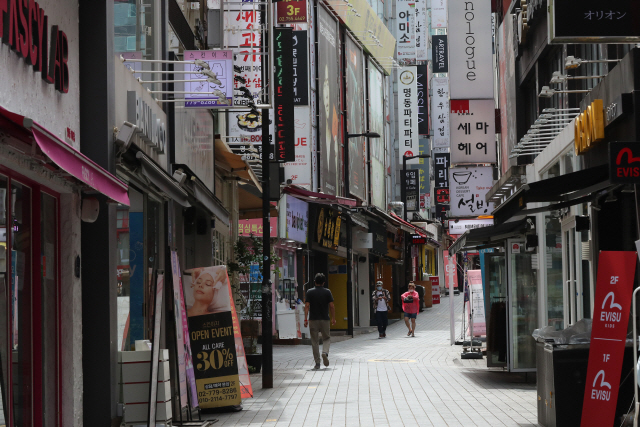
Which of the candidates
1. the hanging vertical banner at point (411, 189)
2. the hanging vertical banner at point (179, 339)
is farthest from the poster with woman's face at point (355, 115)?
the hanging vertical banner at point (179, 339)

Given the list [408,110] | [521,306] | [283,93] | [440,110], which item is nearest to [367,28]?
[408,110]

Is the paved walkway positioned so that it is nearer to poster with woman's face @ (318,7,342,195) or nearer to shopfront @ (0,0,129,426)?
shopfront @ (0,0,129,426)

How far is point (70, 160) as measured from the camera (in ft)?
20.7

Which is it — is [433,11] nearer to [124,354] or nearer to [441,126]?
[441,126]

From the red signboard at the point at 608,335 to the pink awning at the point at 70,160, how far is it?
14.0 feet

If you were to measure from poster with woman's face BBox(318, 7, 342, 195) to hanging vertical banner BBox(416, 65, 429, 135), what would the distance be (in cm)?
2174

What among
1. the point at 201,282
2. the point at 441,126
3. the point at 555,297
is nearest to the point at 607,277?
the point at 201,282

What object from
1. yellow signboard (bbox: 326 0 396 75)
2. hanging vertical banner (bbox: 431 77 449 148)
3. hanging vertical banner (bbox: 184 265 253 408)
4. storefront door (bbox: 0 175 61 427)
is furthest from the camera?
hanging vertical banner (bbox: 431 77 449 148)

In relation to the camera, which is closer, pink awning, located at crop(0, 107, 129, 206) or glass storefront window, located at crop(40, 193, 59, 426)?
pink awning, located at crop(0, 107, 129, 206)

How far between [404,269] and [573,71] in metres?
35.3

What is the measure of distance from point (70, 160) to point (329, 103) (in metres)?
29.9

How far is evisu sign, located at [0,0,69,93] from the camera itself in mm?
7098

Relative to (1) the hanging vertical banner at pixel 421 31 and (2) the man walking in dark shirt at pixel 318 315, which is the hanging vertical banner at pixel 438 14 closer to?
(1) the hanging vertical banner at pixel 421 31

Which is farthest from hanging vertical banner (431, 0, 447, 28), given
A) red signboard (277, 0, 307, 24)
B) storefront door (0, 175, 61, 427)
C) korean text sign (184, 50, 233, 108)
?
storefront door (0, 175, 61, 427)
